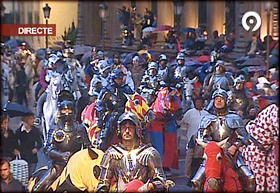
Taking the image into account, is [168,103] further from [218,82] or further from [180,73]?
[180,73]

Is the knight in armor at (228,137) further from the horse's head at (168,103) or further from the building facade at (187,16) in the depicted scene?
the building facade at (187,16)

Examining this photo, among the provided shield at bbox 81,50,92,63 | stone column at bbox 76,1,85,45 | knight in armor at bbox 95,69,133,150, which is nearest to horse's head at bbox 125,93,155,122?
knight in armor at bbox 95,69,133,150

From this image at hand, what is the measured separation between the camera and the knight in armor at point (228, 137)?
7.92m

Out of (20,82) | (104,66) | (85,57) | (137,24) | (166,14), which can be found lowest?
(20,82)

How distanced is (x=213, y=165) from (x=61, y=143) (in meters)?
1.73

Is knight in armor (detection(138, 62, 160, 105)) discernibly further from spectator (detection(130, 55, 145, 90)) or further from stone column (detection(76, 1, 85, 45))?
stone column (detection(76, 1, 85, 45))

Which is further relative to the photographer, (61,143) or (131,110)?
(131,110)

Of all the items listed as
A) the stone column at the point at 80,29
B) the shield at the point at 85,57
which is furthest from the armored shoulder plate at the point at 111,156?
the stone column at the point at 80,29

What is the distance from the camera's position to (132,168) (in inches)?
285

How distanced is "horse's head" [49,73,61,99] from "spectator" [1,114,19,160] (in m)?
3.56

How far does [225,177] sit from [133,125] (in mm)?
1092

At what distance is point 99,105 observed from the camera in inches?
434

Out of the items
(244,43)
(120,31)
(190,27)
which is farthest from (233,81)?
(120,31)

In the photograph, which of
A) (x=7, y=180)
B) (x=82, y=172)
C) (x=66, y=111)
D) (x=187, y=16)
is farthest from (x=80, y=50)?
(x=82, y=172)
